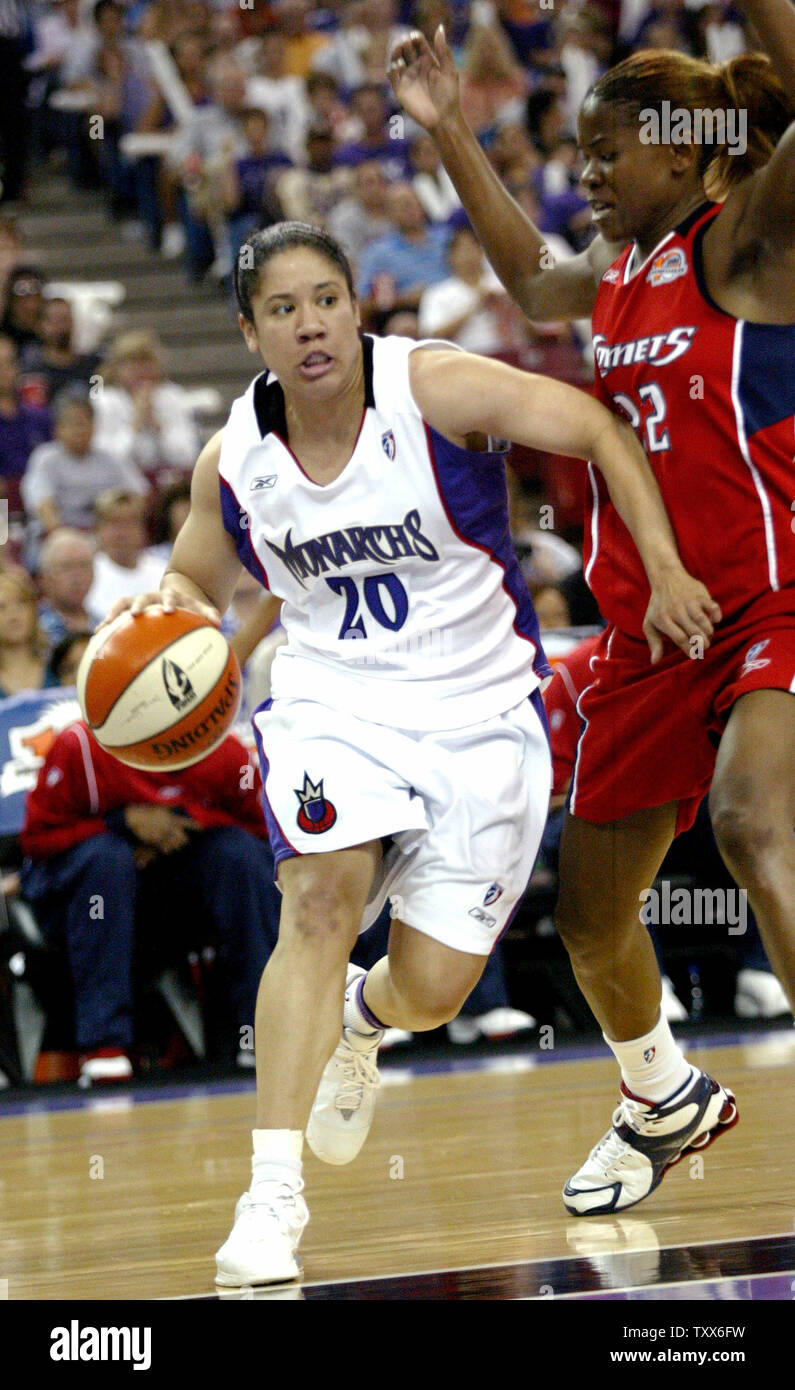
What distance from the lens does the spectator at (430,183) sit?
37.8 ft

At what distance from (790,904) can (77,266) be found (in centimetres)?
1044

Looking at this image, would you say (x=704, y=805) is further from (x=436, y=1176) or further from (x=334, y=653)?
(x=334, y=653)

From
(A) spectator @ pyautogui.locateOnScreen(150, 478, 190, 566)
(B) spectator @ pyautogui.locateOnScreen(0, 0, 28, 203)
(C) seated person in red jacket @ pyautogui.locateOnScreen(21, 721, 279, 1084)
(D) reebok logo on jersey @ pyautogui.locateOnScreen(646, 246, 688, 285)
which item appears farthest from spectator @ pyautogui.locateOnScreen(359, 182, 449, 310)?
(D) reebok logo on jersey @ pyautogui.locateOnScreen(646, 246, 688, 285)

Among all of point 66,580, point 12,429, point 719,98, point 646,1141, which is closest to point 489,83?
point 12,429

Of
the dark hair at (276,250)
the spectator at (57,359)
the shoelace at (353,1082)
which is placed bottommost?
the shoelace at (353,1082)

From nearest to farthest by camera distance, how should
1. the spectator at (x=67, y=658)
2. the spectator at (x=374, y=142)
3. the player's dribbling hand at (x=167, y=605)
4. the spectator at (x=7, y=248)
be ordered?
the player's dribbling hand at (x=167, y=605), the spectator at (x=67, y=658), the spectator at (x=7, y=248), the spectator at (x=374, y=142)

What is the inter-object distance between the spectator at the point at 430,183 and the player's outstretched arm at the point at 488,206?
756 cm

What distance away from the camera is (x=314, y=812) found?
11.2ft

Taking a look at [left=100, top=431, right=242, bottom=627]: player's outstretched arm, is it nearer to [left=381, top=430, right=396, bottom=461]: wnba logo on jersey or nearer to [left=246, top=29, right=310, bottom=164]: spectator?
[left=381, top=430, right=396, bottom=461]: wnba logo on jersey

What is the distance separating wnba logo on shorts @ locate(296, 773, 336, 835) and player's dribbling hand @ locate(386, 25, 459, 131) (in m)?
1.50

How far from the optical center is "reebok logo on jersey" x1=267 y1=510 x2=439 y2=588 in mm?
3531

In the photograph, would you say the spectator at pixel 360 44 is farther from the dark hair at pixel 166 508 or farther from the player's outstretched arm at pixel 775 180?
the player's outstretched arm at pixel 775 180

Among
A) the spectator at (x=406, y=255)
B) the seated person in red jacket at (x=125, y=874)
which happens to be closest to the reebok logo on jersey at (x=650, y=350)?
the seated person in red jacket at (x=125, y=874)

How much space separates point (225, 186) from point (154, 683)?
8.46 meters
